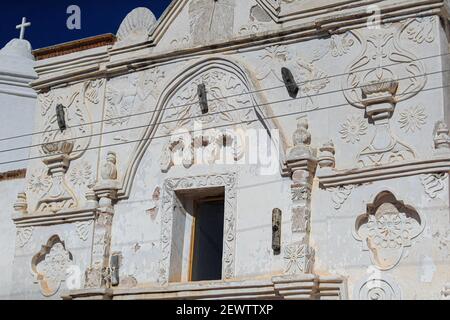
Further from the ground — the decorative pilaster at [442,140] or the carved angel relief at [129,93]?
the carved angel relief at [129,93]

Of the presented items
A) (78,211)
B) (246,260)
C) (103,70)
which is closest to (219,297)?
(246,260)

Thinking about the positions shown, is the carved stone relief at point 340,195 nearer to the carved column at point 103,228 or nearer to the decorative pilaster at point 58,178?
the carved column at point 103,228

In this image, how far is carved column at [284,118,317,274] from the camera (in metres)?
10.3

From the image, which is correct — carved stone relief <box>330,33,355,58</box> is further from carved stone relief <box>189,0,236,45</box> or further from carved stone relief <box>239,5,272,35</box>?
carved stone relief <box>189,0,236,45</box>

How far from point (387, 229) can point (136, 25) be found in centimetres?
520

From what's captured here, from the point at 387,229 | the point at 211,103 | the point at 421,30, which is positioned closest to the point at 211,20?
the point at 211,103

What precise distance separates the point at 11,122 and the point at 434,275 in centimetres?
1018

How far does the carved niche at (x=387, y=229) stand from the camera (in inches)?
392

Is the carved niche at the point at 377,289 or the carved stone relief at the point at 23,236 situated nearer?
the carved niche at the point at 377,289

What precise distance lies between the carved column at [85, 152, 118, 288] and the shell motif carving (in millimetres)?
1839

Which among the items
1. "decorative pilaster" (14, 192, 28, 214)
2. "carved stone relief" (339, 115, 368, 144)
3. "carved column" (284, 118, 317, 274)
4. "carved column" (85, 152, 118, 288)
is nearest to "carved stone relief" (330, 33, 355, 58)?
"carved stone relief" (339, 115, 368, 144)

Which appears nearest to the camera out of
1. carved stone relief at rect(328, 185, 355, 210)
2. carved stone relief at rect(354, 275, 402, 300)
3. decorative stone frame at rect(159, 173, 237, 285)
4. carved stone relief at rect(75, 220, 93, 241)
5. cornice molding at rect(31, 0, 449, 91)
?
carved stone relief at rect(354, 275, 402, 300)

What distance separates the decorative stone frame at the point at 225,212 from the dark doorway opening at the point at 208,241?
0.42 m

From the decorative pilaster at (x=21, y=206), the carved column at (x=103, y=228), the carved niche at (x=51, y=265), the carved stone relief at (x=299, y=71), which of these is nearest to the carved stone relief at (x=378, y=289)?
the carved stone relief at (x=299, y=71)
